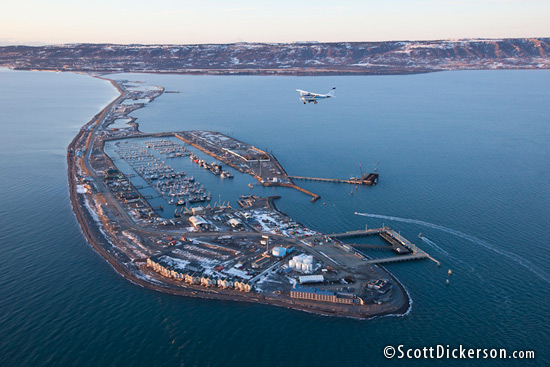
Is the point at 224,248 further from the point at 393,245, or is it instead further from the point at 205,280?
the point at 393,245

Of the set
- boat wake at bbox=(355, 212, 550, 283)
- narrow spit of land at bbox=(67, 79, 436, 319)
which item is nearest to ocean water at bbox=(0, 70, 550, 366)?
boat wake at bbox=(355, 212, 550, 283)

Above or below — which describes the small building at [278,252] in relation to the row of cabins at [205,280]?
above

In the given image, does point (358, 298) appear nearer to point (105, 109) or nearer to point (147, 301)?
point (147, 301)

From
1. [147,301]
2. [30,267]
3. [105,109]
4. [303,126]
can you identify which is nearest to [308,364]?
[147,301]

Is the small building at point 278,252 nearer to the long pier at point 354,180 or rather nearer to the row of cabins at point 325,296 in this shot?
the row of cabins at point 325,296

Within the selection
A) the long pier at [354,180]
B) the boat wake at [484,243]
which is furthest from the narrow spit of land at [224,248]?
the boat wake at [484,243]

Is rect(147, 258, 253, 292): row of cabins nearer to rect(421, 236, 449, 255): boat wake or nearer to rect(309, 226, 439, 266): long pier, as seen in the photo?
rect(309, 226, 439, 266): long pier
